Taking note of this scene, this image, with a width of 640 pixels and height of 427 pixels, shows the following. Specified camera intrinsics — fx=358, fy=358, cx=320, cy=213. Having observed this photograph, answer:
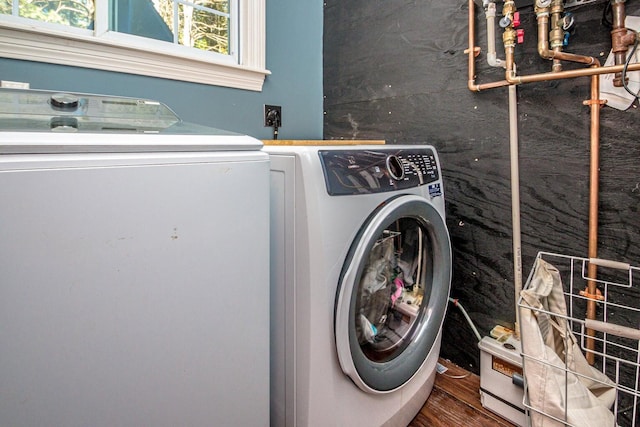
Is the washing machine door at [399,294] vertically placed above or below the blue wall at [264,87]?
below

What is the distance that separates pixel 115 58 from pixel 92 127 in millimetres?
812

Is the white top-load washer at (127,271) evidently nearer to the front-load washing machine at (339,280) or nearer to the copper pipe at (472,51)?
the front-load washing machine at (339,280)

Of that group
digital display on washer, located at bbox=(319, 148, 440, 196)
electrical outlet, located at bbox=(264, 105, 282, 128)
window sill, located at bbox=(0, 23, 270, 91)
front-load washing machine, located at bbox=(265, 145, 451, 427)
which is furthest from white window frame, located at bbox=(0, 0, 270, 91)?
digital display on washer, located at bbox=(319, 148, 440, 196)

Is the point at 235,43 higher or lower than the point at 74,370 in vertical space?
higher

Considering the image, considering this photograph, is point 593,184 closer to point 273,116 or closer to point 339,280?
point 339,280

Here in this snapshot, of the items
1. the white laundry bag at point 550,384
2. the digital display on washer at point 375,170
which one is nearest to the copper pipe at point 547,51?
the digital display on washer at point 375,170

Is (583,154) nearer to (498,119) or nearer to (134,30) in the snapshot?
(498,119)

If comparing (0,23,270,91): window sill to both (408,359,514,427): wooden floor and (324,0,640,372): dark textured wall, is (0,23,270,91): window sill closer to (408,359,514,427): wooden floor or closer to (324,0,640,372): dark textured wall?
(324,0,640,372): dark textured wall

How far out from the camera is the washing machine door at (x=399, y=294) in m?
0.96

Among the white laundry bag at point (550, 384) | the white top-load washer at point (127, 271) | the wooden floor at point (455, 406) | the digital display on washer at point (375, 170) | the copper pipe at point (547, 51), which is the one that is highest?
A: the copper pipe at point (547, 51)

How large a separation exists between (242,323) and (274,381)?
1.02 feet

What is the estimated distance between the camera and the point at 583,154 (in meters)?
1.13

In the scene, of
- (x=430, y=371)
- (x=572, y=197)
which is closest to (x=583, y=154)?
(x=572, y=197)

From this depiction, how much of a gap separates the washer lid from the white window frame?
1.53ft
